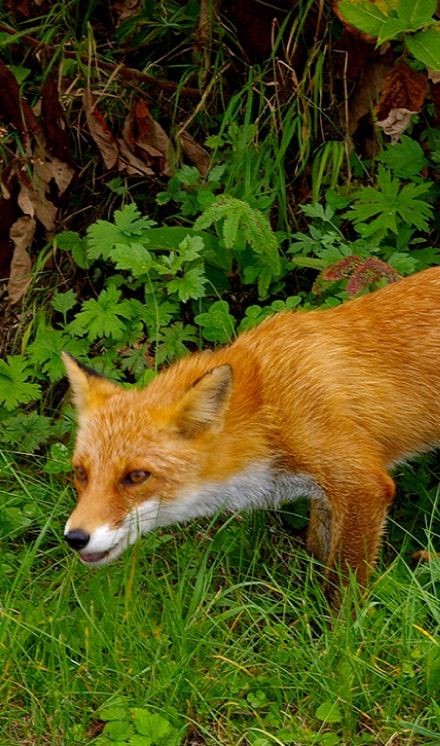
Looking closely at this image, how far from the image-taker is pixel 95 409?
493cm

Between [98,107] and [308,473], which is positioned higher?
[98,107]

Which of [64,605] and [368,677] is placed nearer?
[368,677]

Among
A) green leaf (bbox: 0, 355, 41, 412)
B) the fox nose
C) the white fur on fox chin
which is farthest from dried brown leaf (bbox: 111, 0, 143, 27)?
the fox nose

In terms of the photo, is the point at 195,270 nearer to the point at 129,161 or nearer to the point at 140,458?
the point at 129,161

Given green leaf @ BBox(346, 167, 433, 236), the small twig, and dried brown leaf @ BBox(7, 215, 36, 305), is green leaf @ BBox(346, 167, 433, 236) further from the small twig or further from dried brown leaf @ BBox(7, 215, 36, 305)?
dried brown leaf @ BBox(7, 215, 36, 305)

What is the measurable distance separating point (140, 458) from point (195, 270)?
6.60ft

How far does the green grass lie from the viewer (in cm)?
410

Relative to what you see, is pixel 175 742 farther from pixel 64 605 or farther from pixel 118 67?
pixel 118 67

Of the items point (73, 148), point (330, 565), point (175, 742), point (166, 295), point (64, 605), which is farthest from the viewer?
point (73, 148)

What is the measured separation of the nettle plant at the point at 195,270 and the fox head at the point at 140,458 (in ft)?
4.00

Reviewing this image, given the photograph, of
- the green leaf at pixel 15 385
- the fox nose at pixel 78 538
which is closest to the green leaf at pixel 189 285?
the green leaf at pixel 15 385

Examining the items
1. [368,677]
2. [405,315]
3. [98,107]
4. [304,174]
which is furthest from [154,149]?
[368,677]

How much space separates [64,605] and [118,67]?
3702mm

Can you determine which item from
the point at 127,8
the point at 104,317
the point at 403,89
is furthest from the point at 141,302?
the point at 403,89
